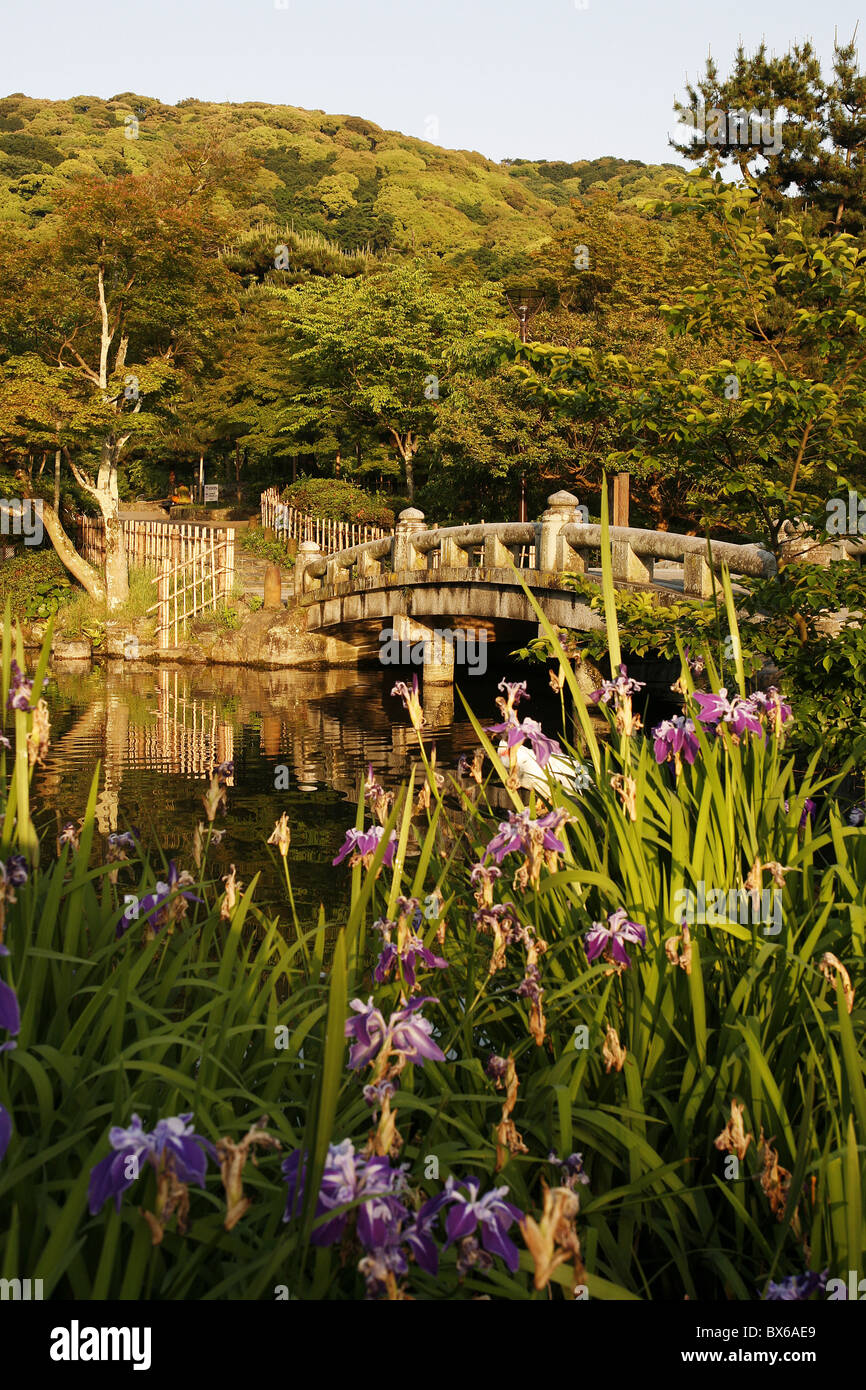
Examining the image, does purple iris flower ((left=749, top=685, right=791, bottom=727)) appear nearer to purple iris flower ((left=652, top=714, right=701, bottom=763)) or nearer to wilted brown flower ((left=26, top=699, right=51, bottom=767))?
purple iris flower ((left=652, top=714, right=701, bottom=763))

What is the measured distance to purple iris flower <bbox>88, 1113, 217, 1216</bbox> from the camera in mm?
1347

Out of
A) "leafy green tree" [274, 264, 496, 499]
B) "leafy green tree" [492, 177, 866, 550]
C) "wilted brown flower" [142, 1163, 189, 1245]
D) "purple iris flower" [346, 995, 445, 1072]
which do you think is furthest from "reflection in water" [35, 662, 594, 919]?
"leafy green tree" [274, 264, 496, 499]

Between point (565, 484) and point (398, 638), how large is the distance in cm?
674

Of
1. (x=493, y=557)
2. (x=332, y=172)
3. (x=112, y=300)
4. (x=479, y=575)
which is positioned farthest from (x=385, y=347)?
(x=332, y=172)

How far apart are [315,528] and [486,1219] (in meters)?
25.9

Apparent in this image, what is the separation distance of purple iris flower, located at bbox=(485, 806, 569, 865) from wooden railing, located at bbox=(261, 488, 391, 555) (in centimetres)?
2065

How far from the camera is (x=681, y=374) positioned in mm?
6457

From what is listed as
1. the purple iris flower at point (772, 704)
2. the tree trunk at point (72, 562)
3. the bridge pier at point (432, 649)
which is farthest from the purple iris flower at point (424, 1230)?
the tree trunk at point (72, 562)

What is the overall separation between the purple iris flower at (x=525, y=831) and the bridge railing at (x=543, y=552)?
297cm

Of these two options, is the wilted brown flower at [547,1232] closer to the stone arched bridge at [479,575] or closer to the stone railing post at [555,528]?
the stone arched bridge at [479,575]

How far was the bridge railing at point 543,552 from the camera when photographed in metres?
9.71

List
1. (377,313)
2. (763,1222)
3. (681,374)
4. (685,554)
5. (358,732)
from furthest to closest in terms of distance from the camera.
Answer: (377,313) < (358,732) < (685,554) < (681,374) < (763,1222)

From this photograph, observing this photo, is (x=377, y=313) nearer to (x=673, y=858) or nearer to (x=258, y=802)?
(x=258, y=802)
